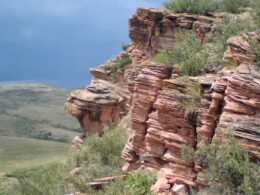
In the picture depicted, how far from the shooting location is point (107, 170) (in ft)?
90.7

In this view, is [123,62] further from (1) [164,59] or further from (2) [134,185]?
(2) [134,185]

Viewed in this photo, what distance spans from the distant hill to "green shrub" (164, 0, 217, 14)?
35.8 m

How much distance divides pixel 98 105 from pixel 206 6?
11006 millimetres

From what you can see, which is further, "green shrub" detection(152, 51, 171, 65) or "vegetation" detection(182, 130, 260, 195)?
"green shrub" detection(152, 51, 171, 65)

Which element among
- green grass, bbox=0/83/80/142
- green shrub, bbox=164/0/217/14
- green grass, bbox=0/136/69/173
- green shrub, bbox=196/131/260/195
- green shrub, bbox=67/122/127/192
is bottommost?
green grass, bbox=0/83/80/142

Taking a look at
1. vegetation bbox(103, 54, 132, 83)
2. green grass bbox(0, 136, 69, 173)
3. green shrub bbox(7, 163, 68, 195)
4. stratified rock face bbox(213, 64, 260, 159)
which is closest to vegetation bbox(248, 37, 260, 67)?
stratified rock face bbox(213, 64, 260, 159)

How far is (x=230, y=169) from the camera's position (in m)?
16.1

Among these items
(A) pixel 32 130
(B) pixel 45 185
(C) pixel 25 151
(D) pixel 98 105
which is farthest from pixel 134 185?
(A) pixel 32 130

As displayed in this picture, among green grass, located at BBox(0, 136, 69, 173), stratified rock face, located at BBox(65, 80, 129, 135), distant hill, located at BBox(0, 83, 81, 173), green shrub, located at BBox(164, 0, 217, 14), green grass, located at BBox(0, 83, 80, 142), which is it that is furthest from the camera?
green grass, located at BBox(0, 83, 80, 142)

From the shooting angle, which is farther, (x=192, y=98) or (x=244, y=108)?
(x=192, y=98)

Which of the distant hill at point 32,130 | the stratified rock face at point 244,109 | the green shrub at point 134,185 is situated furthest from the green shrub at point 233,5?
the distant hill at point 32,130

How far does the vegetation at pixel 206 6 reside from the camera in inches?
1486

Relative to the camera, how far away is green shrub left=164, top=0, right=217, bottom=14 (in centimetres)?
3797

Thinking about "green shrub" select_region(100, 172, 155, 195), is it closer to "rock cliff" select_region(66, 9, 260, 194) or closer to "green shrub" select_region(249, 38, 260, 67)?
"rock cliff" select_region(66, 9, 260, 194)
